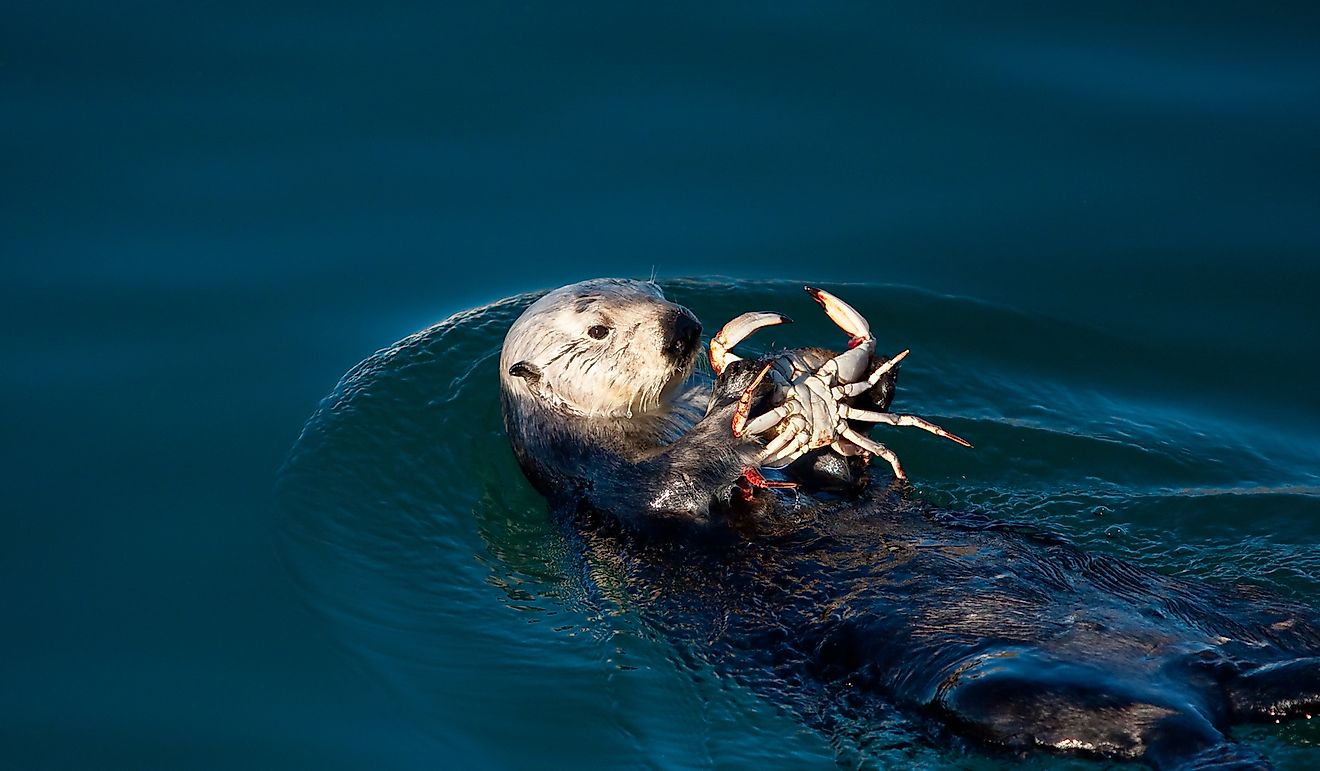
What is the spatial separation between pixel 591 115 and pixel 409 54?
1317 mm

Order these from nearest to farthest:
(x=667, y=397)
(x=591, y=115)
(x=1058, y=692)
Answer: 1. (x=1058, y=692)
2. (x=667, y=397)
3. (x=591, y=115)

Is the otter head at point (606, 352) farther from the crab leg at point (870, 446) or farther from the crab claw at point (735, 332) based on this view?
the crab leg at point (870, 446)

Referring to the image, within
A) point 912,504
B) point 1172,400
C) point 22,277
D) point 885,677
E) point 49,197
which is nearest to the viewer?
point 885,677

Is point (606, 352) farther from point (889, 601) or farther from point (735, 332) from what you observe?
point (889, 601)

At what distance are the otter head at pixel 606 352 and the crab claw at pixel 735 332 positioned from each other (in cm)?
45

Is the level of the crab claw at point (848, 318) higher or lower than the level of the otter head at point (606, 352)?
higher

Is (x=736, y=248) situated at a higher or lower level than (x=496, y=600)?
higher

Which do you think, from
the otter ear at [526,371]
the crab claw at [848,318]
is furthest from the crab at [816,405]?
the otter ear at [526,371]

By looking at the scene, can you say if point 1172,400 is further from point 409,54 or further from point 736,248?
point 409,54

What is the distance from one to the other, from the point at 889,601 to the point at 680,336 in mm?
1600

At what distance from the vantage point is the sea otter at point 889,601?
3955 mm

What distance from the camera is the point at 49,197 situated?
25.7 ft

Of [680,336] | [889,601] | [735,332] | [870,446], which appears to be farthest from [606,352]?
[889,601]

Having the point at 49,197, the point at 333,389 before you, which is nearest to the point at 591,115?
the point at 333,389
